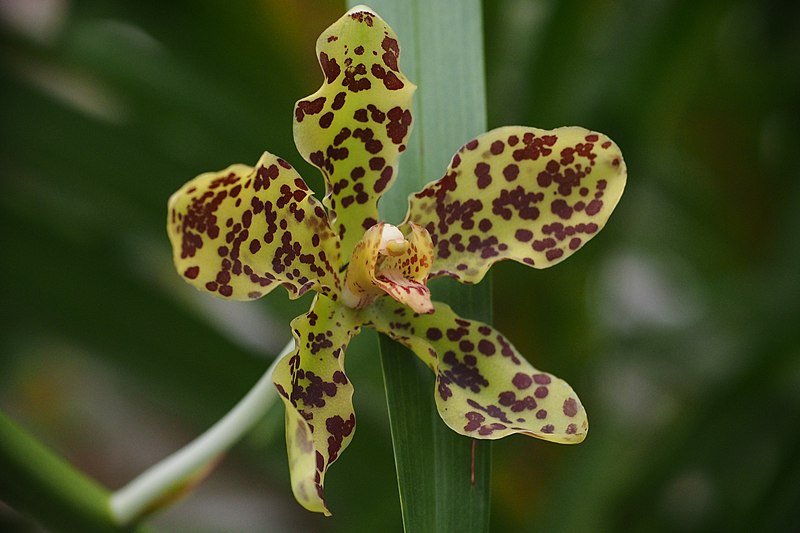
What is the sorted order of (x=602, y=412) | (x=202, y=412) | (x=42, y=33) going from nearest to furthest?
(x=202, y=412), (x=42, y=33), (x=602, y=412)

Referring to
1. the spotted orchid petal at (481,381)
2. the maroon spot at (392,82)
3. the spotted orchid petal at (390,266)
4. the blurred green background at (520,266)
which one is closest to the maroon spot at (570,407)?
the spotted orchid petal at (481,381)

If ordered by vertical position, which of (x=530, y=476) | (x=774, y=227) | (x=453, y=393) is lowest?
(x=530, y=476)

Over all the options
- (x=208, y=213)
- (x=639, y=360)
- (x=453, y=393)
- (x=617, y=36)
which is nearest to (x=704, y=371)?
(x=639, y=360)

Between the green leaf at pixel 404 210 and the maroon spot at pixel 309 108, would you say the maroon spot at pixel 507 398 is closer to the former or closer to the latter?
the green leaf at pixel 404 210

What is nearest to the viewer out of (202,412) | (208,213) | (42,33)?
(208,213)

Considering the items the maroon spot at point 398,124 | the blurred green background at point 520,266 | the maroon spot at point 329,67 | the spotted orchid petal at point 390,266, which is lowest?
the blurred green background at point 520,266

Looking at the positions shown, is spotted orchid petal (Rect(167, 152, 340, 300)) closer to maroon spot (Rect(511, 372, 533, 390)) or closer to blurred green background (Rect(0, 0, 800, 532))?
maroon spot (Rect(511, 372, 533, 390))

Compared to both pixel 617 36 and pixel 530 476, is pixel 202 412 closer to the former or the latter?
pixel 530 476
